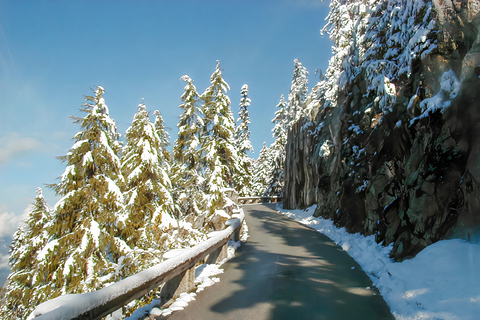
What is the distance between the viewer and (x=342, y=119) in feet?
61.9

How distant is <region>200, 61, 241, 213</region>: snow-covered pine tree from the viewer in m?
17.3

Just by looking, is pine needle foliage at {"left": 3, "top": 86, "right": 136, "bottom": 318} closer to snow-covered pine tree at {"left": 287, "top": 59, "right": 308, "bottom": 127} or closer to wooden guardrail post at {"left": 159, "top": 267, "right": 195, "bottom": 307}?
wooden guardrail post at {"left": 159, "top": 267, "right": 195, "bottom": 307}

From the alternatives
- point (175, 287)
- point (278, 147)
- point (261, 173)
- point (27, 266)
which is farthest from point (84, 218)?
point (261, 173)

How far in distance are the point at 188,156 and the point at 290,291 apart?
13.7 metres

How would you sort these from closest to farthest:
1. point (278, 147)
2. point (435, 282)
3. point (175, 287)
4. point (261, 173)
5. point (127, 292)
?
point (127, 292) < point (435, 282) < point (175, 287) < point (278, 147) < point (261, 173)

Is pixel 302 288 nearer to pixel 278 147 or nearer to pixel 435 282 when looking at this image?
pixel 435 282

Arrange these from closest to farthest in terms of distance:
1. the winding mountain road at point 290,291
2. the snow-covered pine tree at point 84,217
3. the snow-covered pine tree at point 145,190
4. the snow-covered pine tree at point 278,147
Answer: the winding mountain road at point 290,291 < the snow-covered pine tree at point 84,217 < the snow-covered pine tree at point 145,190 < the snow-covered pine tree at point 278,147

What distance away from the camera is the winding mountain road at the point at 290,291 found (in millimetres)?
4918

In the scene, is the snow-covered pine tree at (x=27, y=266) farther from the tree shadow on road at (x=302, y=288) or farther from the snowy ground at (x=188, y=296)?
the tree shadow on road at (x=302, y=288)

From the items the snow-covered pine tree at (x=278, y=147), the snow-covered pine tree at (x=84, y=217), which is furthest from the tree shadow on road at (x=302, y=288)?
Result: the snow-covered pine tree at (x=278, y=147)

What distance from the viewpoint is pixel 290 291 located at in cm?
605

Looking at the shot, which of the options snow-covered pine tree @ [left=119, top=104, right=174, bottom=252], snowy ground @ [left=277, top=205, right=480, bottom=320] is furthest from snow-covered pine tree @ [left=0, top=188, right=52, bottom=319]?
snowy ground @ [left=277, top=205, right=480, bottom=320]

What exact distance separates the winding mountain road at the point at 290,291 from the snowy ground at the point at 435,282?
33 centimetres

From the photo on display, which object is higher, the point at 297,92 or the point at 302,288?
the point at 297,92
